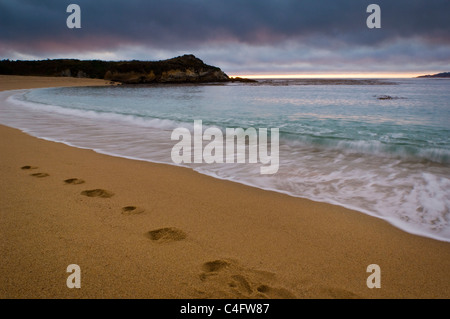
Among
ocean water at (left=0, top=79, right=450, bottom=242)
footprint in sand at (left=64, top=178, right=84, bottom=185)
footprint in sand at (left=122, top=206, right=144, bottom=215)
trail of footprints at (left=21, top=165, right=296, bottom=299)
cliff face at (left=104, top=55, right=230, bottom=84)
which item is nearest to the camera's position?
trail of footprints at (left=21, top=165, right=296, bottom=299)

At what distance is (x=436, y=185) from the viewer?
3.71m

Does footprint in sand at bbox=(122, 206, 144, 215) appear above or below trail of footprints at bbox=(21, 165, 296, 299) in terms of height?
above

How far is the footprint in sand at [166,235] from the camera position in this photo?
2.25 metres

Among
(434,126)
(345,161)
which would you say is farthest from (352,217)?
(434,126)

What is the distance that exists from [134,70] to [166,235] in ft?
242

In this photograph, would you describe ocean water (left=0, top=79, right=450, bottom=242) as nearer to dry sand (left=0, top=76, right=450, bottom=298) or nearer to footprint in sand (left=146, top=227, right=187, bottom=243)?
dry sand (left=0, top=76, right=450, bottom=298)

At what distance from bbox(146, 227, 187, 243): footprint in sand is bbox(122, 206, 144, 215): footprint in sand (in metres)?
0.45

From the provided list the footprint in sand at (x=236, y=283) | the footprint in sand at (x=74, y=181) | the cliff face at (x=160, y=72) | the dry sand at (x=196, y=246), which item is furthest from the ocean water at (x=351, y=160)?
the cliff face at (x=160, y=72)

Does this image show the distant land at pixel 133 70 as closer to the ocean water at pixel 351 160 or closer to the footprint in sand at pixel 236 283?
the ocean water at pixel 351 160

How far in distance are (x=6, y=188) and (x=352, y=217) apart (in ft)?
12.7

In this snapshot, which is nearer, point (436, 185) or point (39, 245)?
point (39, 245)

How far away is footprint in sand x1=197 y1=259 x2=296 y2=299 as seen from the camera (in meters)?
1.67

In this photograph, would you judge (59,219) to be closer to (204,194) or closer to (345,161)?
(204,194)

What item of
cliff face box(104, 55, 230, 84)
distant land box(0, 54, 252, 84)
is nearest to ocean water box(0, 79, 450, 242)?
cliff face box(104, 55, 230, 84)
